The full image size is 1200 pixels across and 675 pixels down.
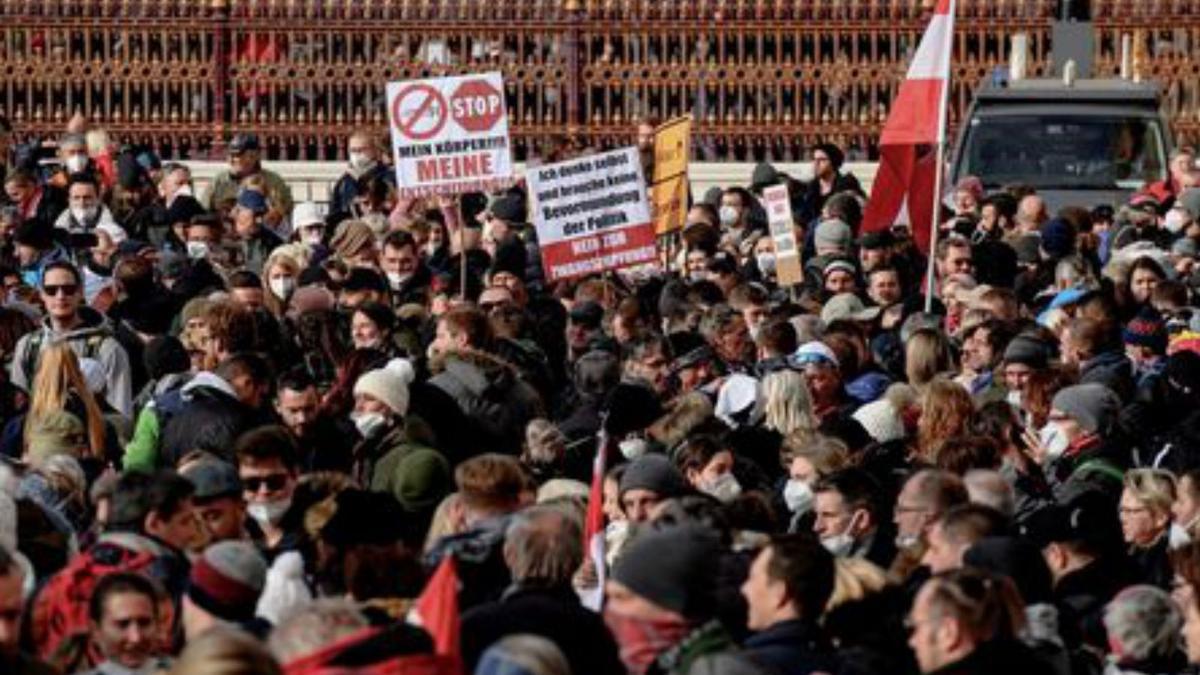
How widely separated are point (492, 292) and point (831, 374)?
11.1 feet

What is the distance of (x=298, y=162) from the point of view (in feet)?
116

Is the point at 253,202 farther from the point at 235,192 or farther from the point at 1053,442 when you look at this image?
the point at 1053,442

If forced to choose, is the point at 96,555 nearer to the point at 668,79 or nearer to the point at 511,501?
the point at 511,501

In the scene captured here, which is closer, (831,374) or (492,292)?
(831,374)

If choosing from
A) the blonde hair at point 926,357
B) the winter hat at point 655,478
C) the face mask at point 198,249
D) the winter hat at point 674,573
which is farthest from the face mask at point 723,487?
the face mask at point 198,249

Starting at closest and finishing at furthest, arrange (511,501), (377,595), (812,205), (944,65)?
1. (377,595)
2. (511,501)
3. (944,65)
4. (812,205)

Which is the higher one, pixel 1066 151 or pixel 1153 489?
pixel 1153 489

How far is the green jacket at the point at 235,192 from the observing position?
2838 cm

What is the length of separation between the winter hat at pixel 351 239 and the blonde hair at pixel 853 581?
431 inches

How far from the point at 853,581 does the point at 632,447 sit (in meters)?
4.48

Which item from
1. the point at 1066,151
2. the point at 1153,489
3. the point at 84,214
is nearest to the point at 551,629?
the point at 1153,489

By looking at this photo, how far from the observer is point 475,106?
1024 inches

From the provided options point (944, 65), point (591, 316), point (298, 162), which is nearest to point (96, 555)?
point (591, 316)

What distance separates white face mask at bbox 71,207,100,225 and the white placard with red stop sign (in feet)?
6.42
